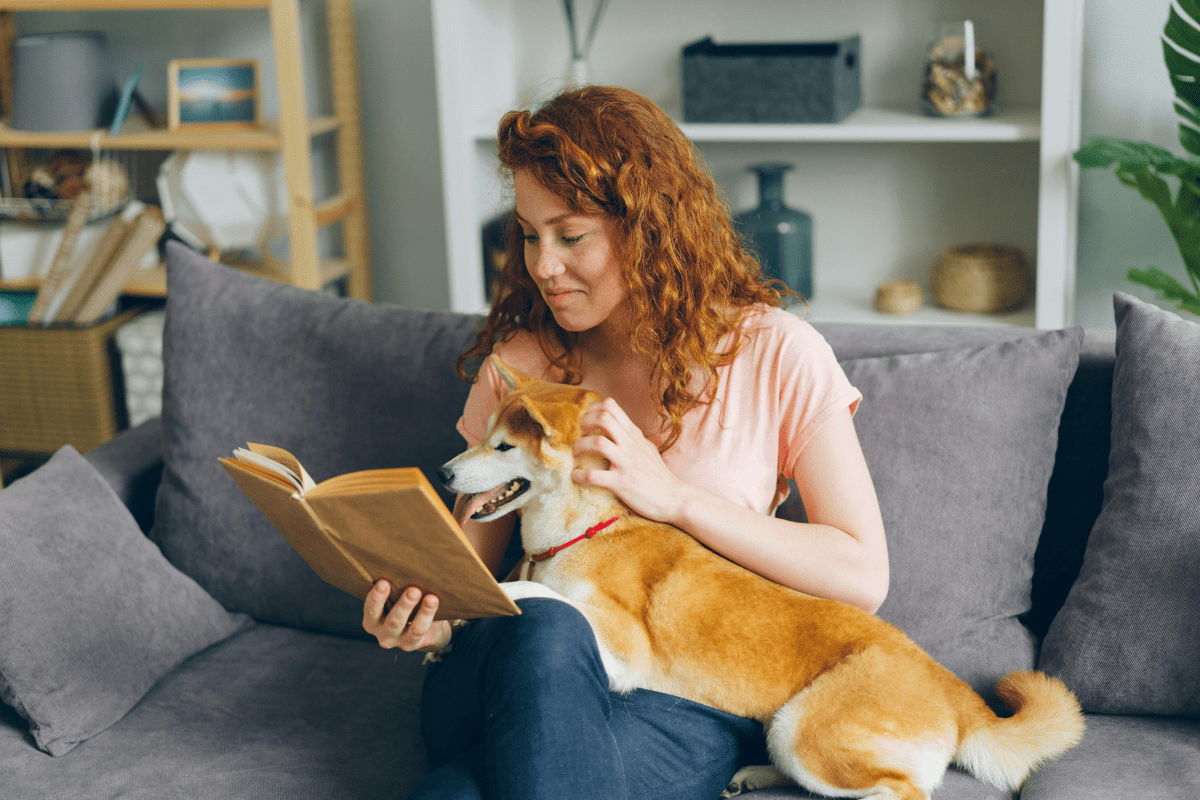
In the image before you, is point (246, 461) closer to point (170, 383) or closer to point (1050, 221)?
point (170, 383)

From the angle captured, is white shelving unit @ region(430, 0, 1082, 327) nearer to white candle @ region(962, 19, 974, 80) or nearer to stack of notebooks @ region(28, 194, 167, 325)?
white candle @ region(962, 19, 974, 80)

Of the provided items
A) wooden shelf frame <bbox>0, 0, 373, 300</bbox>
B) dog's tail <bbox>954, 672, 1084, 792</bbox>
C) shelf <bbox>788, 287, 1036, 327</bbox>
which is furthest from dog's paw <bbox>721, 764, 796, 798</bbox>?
wooden shelf frame <bbox>0, 0, 373, 300</bbox>

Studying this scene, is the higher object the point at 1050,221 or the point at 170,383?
the point at 1050,221

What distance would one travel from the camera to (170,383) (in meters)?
1.78

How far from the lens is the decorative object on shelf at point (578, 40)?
2.68 m

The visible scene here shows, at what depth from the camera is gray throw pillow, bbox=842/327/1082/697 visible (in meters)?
1.47

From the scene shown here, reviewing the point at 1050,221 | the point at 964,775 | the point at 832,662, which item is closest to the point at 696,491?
the point at 832,662

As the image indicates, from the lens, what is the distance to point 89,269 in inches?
114

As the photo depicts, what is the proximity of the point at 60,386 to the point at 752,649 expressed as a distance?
243cm

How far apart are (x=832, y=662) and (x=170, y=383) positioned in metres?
1.20

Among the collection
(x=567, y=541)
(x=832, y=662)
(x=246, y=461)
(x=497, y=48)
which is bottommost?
(x=832, y=662)

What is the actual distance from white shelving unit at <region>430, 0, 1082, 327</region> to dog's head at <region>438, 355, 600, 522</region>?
1.34m

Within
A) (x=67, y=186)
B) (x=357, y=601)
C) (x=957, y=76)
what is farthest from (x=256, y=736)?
(x=67, y=186)

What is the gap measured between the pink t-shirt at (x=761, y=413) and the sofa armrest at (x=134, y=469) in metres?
1.01
